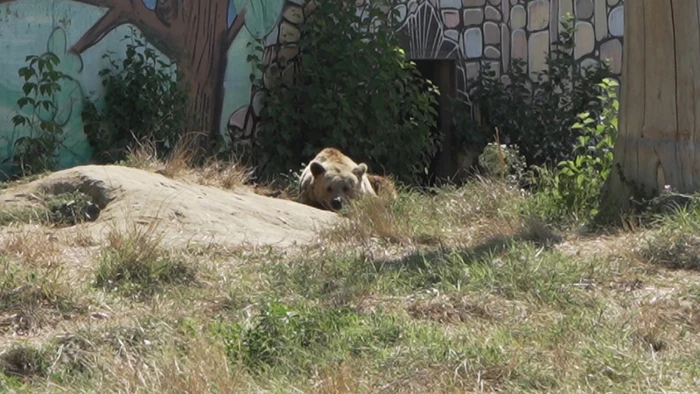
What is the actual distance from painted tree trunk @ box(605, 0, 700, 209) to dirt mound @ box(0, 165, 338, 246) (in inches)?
90.1

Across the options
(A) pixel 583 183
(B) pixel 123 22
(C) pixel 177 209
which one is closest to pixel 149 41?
(B) pixel 123 22

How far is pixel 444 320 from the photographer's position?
224 inches

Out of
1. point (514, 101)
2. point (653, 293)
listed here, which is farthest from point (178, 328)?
point (514, 101)

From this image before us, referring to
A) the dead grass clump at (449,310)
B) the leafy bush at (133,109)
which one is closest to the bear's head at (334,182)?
the leafy bush at (133,109)

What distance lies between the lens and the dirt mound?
777cm

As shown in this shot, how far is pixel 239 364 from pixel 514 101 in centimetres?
1093

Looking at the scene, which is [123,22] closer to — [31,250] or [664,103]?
[31,250]

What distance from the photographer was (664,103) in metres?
8.26

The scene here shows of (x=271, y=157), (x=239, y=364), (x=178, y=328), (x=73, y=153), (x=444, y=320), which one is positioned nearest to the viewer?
(x=239, y=364)

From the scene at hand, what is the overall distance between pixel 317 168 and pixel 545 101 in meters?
5.03

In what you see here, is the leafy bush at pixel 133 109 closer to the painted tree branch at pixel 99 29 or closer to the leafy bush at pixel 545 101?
the painted tree branch at pixel 99 29

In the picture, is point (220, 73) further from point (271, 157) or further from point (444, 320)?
point (444, 320)

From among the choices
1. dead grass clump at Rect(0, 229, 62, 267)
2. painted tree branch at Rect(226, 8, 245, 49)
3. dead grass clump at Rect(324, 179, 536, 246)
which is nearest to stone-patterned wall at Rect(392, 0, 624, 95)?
painted tree branch at Rect(226, 8, 245, 49)

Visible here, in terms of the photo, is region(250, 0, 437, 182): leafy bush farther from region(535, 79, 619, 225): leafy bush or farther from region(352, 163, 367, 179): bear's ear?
region(535, 79, 619, 225): leafy bush
